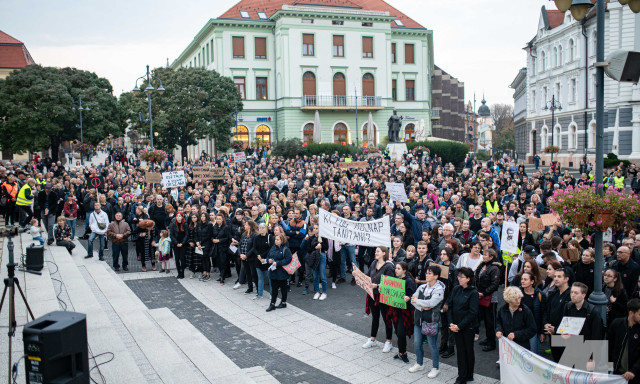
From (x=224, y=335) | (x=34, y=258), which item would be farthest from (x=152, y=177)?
(x=224, y=335)

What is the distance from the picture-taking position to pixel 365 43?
5750cm

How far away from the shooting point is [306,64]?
55.5 meters

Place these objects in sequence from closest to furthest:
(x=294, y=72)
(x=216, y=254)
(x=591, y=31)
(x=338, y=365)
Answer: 1. (x=338, y=365)
2. (x=216, y=254)
3. (x=591, y=31)
4. (x=294, y=72)

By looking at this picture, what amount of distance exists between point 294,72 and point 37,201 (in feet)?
→ 128

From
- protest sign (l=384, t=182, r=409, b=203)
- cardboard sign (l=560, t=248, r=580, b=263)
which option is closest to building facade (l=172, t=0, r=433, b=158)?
protest sign (l=384, t=182, r=409, b=203)

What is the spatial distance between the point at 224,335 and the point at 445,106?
8539 cm

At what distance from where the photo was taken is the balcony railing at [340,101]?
56.1 m

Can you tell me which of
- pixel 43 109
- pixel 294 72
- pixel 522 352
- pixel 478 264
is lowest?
pixel 522 352

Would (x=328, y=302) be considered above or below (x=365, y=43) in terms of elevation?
below

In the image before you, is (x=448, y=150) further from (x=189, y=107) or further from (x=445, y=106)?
(x=445, y=106)

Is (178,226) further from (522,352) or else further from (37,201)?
(522,352)

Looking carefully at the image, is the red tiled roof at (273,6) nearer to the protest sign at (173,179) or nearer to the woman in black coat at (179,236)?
the protest sign at (173,179)

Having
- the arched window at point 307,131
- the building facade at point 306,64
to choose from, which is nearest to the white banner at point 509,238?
the building facade at point 306,64

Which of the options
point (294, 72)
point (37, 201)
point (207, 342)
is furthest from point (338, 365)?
point (294, 72)
